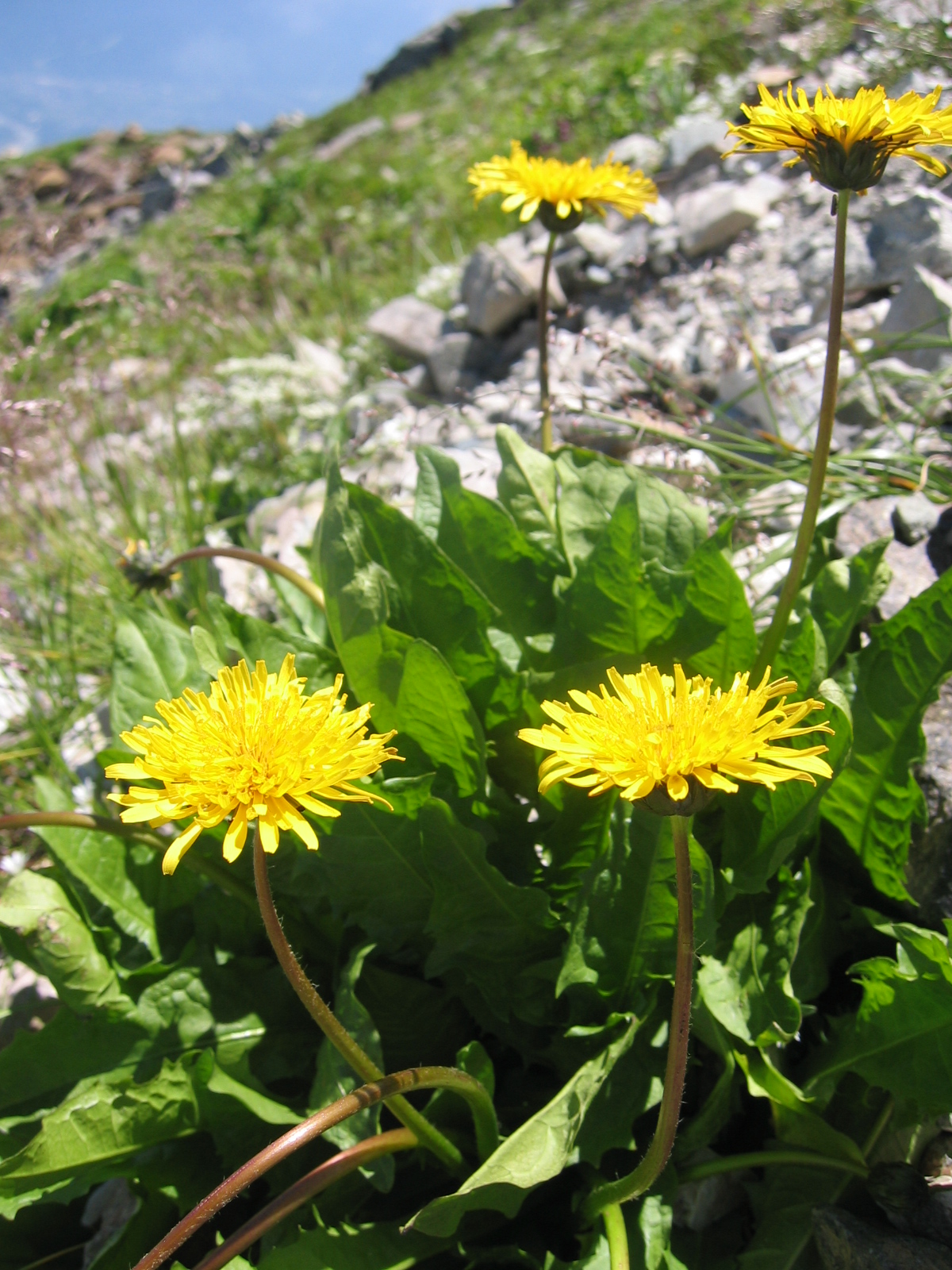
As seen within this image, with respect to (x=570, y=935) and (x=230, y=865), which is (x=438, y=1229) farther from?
(x=230, y=865)

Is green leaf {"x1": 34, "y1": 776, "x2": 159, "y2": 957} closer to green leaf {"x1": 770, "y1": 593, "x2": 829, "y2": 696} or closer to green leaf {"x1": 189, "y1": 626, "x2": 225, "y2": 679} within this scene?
green leaf {"x1": 189, "y1": 626, "x2": 225, "y2": 679}

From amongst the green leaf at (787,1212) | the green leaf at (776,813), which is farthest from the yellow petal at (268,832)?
the green leaf at (787,1212)

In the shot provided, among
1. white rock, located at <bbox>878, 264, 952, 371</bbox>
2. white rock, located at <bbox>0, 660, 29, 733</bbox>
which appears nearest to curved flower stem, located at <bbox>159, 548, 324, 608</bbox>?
white rock, located at <bbox>0, 660, 29, 733</bbox>

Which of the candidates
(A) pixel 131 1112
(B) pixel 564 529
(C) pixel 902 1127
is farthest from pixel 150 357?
(C) pixel 902 1127

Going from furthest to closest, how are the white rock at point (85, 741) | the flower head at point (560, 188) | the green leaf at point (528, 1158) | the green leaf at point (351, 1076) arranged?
the white rock at point (85, 741)
the flower head at point (560, 188)
the green leaf at point (351, 1076)
the green leaf at point (528, 1158)

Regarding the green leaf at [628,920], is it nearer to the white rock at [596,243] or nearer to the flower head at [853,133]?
the flower head at [853,133]

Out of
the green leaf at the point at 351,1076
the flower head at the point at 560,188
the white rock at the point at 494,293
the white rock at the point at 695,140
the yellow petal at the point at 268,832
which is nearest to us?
the yellow petal at the point at 268,832
